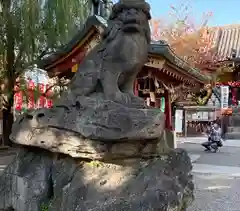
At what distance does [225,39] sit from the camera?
24672 mm

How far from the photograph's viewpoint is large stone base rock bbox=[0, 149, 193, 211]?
332cm

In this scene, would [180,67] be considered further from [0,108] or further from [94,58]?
[0,108]

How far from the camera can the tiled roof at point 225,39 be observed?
74.6 feet

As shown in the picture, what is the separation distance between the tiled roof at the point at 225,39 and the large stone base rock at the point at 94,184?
19071 mm

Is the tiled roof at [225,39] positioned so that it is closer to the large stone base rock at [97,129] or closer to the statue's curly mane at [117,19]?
the statue's curly mane at [117,19]

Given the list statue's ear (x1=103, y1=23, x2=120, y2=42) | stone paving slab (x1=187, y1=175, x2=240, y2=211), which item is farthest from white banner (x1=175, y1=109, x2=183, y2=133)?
statue's ear (x1=103, y1=23, x2=120, y2=42)

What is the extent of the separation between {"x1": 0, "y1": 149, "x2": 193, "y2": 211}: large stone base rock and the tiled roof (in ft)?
62.6

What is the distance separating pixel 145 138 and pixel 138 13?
1.48 m

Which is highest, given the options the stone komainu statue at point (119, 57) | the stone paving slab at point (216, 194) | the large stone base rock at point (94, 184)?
the stone komainu statue at point (119, 57)

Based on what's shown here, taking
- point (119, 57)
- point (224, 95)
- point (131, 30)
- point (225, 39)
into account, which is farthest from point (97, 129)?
point (225, 39)

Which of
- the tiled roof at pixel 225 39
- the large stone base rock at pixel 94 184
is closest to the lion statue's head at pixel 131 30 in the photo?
the large stone base rock at pixel 94 184

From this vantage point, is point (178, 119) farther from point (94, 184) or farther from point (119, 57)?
point (94, 184)

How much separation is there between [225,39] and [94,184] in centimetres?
2326

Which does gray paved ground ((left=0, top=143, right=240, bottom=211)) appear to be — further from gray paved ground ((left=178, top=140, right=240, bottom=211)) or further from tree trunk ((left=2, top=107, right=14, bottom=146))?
tree trunk ((left=2, top=107, right=14, bottom=146))
